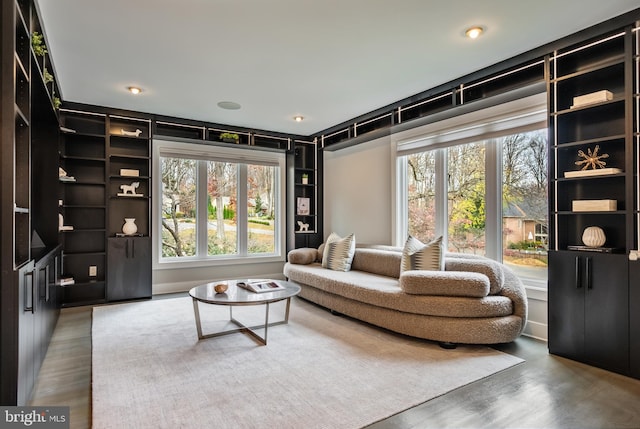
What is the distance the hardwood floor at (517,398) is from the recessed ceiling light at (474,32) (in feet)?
8.48

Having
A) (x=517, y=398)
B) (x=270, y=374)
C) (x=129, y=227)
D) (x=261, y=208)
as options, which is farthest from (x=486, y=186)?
(x=129, y=227)

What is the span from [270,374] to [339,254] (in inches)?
93.3

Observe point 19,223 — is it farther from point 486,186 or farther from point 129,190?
point 486,186

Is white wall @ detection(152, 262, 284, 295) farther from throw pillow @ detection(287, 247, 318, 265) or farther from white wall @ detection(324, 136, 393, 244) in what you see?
white wall @ detection(324, 136, 393, 244)

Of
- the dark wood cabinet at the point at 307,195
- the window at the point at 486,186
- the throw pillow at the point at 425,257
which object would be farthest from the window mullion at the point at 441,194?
the dark wood cabinet at the point at 307,195

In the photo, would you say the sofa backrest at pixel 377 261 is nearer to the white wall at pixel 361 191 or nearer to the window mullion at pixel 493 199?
the white wall at pixel 361 191

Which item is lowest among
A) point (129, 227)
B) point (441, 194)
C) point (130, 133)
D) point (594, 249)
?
point (594, 249)

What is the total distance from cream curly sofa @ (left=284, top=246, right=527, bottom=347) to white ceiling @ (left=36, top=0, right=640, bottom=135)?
6.47 feet

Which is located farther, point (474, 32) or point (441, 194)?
point (441, 194)

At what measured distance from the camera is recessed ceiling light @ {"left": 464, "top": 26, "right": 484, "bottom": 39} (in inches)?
105

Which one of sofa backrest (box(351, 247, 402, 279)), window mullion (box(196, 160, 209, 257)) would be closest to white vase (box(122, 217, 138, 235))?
window mullion (box(196, 160, 209, 257))

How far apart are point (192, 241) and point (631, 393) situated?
5328mm

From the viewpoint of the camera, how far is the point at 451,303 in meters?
2.98

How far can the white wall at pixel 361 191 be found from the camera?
5156 mm
